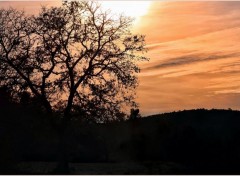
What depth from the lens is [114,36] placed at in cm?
4109

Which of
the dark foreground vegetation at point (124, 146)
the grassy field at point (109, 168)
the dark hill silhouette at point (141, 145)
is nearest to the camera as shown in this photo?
the dark foreground vegetation at point (124, 146)

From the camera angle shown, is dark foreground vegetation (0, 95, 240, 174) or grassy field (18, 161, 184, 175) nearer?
dark foreground vegetation (0, 95, 240, 174)

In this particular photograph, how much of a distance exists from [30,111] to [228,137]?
1000 inches

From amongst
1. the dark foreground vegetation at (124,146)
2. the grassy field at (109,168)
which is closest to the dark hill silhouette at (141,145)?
the dark foreground vegetation at (124,146)

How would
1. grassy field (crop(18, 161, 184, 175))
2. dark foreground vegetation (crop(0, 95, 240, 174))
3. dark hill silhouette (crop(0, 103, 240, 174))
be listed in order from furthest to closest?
dark hill silhouette (crop(0, 103, 240, 174)), grassy field (crop(18, 161, 184, 175)), dark foreground vegetation (crop(0, 95, 240, 174))

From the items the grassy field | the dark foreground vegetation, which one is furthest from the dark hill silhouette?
the grassy field

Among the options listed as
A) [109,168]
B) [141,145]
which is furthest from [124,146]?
[109,168]

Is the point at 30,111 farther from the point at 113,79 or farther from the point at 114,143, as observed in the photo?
the point at 114,143

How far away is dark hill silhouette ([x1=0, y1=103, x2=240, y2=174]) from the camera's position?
4250 cm

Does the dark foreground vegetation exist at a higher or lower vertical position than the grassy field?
higher

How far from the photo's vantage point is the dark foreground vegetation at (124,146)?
40562mm

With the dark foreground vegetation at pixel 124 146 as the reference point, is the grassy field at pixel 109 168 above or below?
below

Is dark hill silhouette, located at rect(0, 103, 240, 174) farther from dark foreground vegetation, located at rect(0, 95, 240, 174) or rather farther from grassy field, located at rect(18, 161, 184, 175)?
grassy field, located at rect(18, 161, 184, 175)

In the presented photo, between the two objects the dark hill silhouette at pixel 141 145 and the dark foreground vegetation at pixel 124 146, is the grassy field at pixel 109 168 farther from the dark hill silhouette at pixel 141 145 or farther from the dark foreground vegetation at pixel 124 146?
the dark hill silhouette at pixel 141 145
